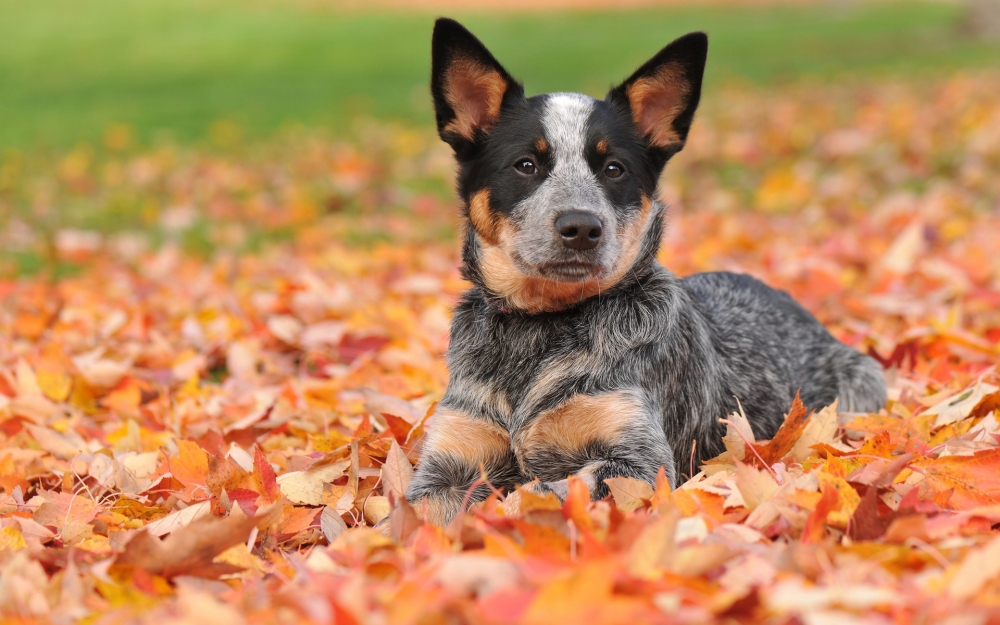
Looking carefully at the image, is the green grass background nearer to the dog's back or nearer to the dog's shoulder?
the dog's shoulder

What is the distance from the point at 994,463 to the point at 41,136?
14481mm

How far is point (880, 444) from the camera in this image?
3338mm

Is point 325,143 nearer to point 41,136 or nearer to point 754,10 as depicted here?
point 41,136

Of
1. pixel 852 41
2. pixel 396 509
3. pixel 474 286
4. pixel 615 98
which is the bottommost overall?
pixel 396 509

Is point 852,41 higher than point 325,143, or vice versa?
point 852,41

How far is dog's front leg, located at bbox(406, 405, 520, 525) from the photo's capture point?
3389mm

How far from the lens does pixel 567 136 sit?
3693 mm

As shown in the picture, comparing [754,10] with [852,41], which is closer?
[852,41]

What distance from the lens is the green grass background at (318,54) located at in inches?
675

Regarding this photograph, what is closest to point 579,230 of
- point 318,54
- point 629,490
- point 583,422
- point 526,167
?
point 526,167

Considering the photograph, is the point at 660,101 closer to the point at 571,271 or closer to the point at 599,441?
the point at 571,271

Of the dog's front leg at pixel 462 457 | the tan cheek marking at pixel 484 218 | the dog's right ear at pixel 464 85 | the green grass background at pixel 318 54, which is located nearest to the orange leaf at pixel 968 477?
the dog's front leg at pixel 462 457

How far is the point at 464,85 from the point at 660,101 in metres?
0.78

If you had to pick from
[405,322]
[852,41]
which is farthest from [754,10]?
[405,322]
